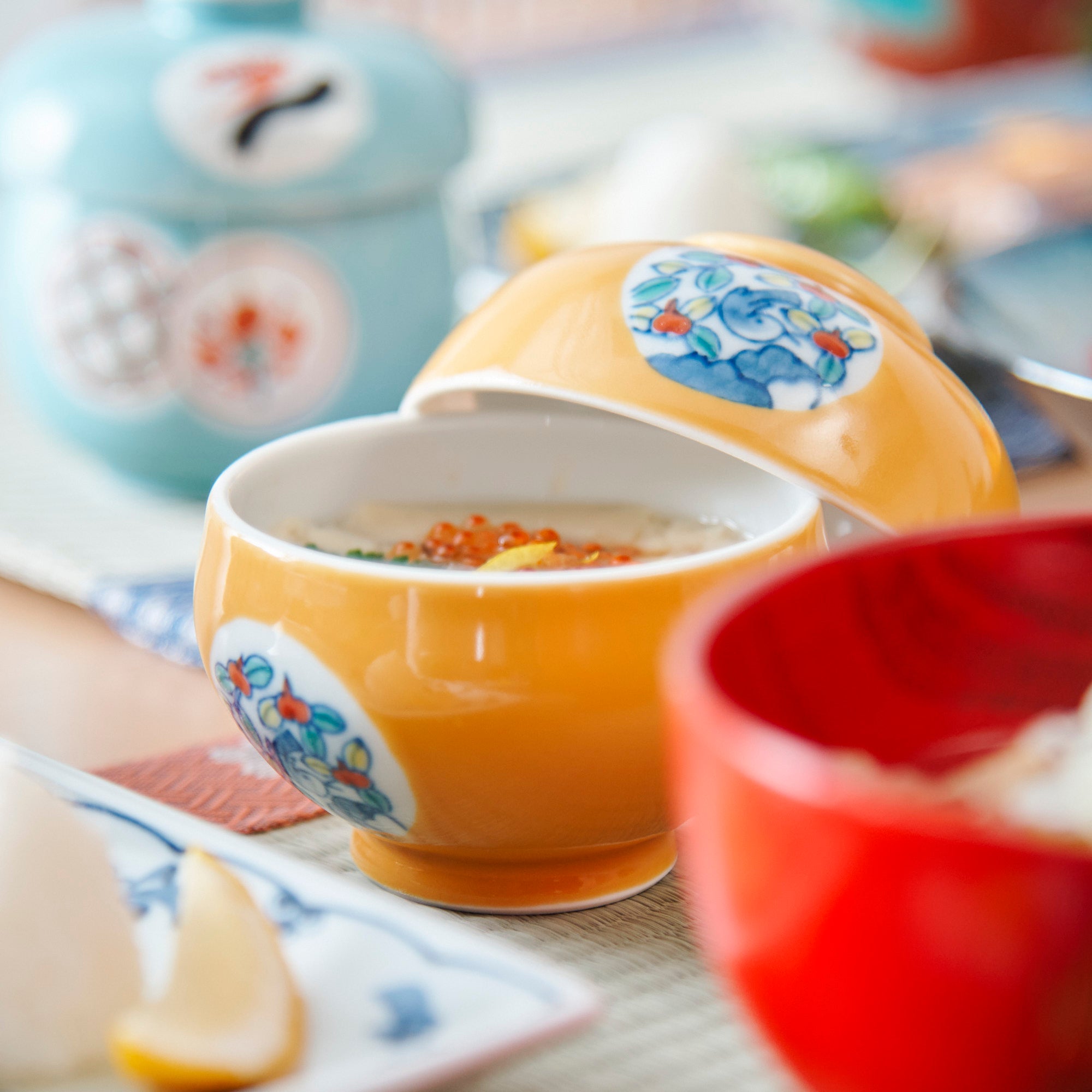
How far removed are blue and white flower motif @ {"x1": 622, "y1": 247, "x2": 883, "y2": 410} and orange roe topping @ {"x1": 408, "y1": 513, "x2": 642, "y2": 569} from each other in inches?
3.2

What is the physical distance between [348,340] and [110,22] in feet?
0.82

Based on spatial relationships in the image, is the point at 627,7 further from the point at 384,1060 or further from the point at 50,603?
the point at 384,1060

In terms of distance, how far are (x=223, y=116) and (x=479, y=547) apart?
40 centimetres

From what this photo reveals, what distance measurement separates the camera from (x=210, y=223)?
0.87 m

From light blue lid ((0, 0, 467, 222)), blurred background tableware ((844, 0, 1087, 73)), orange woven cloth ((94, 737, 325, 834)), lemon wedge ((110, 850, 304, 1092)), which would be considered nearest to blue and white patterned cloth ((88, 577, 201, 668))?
orange woven cloth ((94, 737, 325, 834))

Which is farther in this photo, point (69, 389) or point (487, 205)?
point (487, 205)

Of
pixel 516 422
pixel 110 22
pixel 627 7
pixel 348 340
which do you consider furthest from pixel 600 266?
pixel 627 7

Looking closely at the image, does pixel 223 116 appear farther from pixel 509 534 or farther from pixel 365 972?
pixel 365 972

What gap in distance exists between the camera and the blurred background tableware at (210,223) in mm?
851

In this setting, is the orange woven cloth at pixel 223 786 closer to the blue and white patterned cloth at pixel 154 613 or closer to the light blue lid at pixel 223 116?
the blue and white patterned cloth at pixel 154 613

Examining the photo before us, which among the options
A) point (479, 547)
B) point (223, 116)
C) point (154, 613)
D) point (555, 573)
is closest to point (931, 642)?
point (555, 573)

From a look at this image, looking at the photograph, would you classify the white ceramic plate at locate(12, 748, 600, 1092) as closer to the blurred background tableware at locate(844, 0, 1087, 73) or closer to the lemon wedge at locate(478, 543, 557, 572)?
the lemon wedge at locate(478, 543, 557, 572)

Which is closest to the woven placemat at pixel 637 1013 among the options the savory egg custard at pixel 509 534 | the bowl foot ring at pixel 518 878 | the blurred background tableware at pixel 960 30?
the bowl foot ring at pixel 518 878

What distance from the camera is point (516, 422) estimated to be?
590 millimetres
